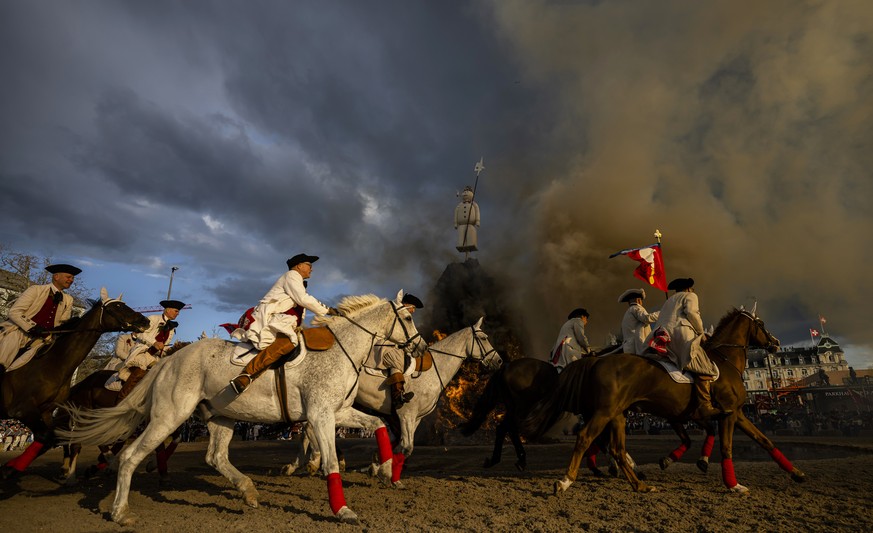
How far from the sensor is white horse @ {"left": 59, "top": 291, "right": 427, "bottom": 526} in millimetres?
5512

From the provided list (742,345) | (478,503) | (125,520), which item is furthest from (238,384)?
(742,345)

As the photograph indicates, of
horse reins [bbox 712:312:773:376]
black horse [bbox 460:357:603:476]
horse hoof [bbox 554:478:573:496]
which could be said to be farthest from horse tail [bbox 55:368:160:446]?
horse reins [bbox 712:312:773:376]

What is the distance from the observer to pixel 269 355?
566 centimetres

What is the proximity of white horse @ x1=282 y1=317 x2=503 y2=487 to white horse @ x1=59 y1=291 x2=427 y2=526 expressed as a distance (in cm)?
201

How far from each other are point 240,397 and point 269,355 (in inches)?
30.5

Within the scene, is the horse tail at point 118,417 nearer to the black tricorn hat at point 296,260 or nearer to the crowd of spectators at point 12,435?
the black tricorn hat at point 296,260

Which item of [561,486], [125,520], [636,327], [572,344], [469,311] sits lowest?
[125,520]

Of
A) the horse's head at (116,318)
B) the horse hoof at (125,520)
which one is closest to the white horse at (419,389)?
the horse hoof at (125,520)

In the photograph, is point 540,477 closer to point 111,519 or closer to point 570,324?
point 570,324

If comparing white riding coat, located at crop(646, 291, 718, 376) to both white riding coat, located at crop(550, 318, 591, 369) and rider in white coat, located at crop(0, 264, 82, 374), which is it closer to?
white riding coat, located at crop(550, 318, 591, 369)

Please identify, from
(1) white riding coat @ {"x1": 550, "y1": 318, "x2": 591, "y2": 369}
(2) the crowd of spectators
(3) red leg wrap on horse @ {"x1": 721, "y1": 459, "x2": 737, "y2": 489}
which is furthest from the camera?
(2) the crowd of spectators

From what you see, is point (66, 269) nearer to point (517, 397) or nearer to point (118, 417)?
point (118, 417)

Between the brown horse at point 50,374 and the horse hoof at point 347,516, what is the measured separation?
460cm

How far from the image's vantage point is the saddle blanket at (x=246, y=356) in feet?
19.2
